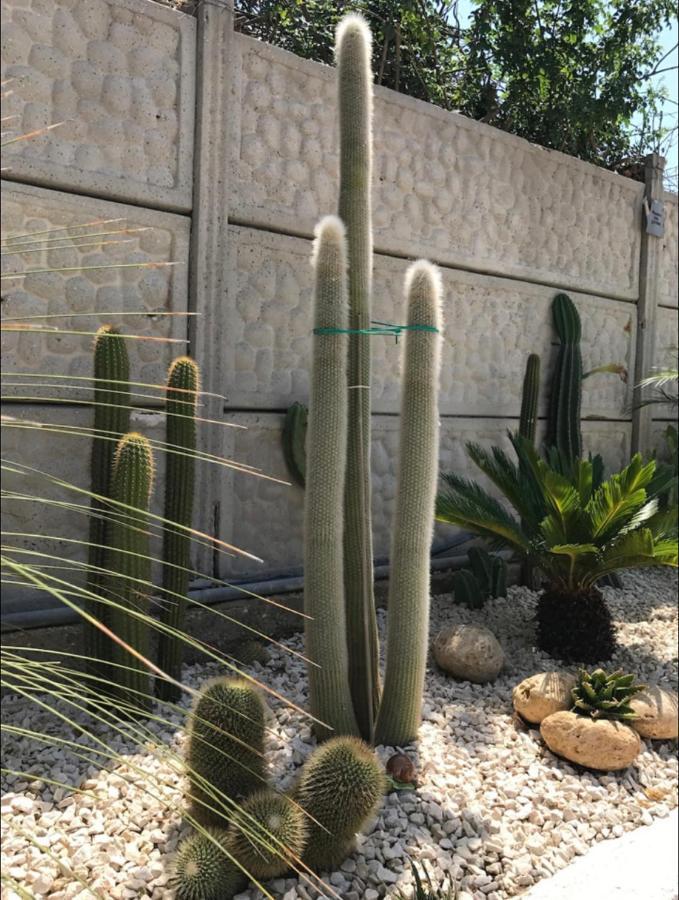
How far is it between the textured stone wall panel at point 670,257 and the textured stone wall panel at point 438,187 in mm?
500

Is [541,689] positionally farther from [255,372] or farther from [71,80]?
[71,80]

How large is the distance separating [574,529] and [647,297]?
3877 mm

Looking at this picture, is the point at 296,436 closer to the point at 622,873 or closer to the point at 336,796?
the point at 336,796

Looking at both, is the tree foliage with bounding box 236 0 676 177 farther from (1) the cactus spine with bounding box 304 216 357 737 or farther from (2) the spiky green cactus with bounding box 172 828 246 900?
(2) the spiky green cactus with bounding box 172 828 246 900

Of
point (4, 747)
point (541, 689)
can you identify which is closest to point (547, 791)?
point (541, 689)

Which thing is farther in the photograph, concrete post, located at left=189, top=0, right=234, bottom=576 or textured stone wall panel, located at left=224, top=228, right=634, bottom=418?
textured stone wall panel, located at left=224, top=228, right=634, bottom=418

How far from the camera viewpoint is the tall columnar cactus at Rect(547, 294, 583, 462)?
20.9ft

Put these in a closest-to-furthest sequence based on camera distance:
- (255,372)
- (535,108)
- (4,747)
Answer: (4,747), (255,372), (535,108)

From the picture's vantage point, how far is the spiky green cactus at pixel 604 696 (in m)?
3.55

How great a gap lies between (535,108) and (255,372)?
13.2ft

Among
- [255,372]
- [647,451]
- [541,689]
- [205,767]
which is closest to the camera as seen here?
[205,767]

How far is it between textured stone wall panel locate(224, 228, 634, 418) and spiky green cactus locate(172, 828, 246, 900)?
2584mm

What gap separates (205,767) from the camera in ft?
8.17

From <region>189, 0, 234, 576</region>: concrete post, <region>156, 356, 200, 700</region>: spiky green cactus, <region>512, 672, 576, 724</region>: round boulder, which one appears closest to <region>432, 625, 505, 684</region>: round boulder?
<region>512, 672, 576, 724</region>: round boulder
